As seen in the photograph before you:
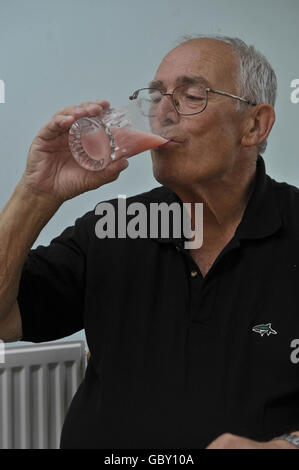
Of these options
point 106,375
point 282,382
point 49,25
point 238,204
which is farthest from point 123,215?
point 49,25

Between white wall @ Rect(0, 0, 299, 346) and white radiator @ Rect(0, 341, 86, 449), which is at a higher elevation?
white wall @ Rect(0, 0, 299, 346)

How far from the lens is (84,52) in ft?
5.99

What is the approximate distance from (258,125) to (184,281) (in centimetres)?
38

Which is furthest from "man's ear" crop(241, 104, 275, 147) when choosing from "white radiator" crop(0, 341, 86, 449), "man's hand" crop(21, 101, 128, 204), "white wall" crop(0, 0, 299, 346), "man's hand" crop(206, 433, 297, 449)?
"white radiator" crop(0, 341, 86, 449)

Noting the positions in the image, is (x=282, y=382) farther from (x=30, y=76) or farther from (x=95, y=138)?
(x=30, y=76)

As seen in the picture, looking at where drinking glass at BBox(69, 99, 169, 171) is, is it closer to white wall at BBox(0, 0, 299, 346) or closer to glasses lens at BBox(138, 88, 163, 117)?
glasses lens at BBox(138, 88, 163, 117)

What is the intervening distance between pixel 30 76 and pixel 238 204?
2.65 feet

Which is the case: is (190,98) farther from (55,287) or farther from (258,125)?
(55,287)

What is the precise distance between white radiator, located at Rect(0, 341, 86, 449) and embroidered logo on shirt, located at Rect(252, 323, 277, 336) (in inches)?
27.8

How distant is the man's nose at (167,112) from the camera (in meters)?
1.18

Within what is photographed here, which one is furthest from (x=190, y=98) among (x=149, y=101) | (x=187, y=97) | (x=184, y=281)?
(x=184, y=281)

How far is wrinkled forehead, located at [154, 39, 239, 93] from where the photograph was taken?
4.04 feet

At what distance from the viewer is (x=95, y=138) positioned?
1039 mm

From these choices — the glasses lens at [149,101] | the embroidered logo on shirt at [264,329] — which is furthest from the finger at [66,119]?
the embroidered logo on shirt at [264,329]
